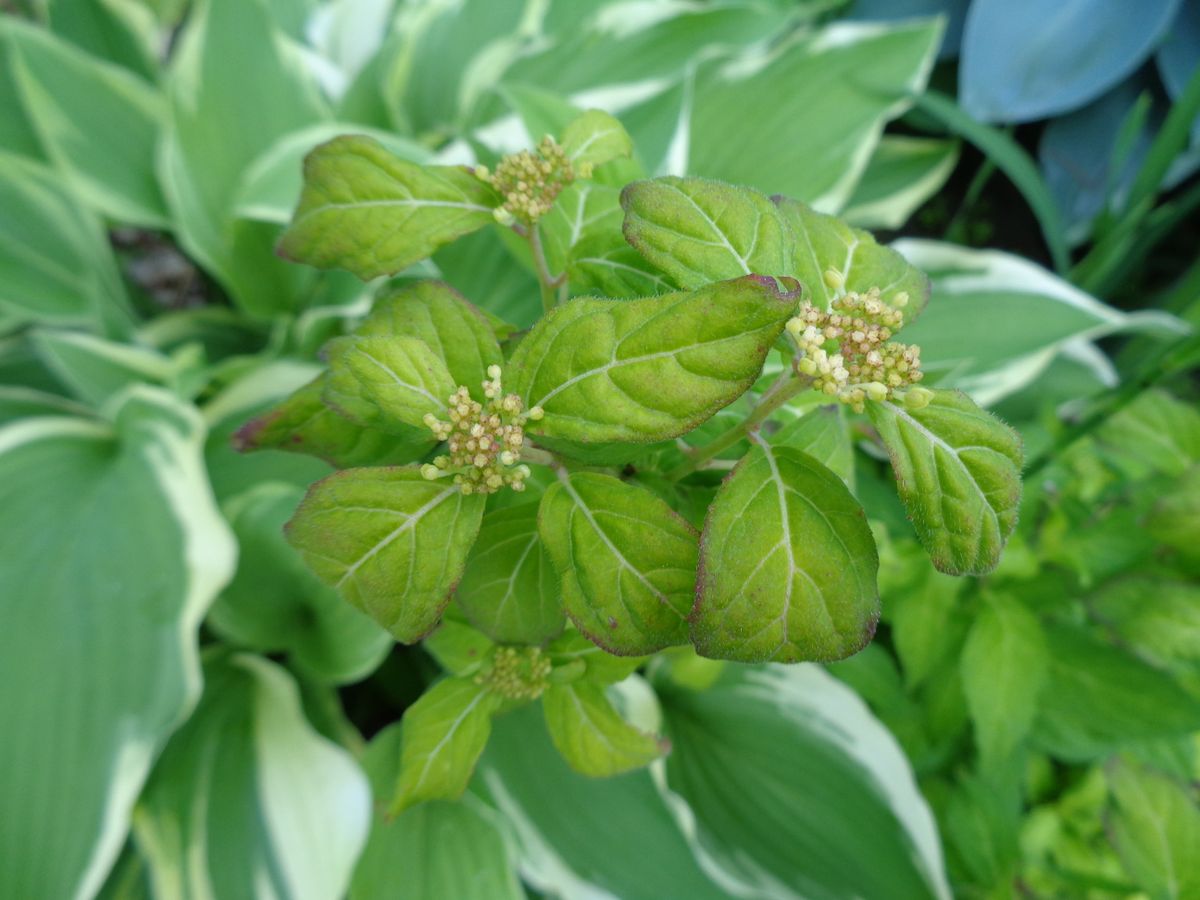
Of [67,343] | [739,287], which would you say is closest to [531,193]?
[739,287]

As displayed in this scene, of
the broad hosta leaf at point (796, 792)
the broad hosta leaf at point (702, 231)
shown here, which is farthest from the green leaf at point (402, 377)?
the broad hosta leaf at point (796, 792)

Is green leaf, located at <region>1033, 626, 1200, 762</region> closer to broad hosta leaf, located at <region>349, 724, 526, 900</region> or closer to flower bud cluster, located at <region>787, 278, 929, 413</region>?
broad hosta leaf, located at <region>349, 724, 526, 900</region>

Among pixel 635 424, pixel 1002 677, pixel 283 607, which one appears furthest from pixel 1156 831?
pixel 283 607

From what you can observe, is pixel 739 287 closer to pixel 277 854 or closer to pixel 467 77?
pixel 277 854

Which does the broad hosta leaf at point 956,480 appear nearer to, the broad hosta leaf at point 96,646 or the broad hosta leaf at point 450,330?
the broad hosta leaf at point 450,330

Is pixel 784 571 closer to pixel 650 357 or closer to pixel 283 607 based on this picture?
pixel 650 357

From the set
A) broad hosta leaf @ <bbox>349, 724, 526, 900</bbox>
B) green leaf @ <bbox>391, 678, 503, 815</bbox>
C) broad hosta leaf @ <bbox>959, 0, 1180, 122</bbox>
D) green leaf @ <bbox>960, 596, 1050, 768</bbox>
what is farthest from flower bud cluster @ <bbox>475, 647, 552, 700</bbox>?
broad hosta leaf @ <bbox>959, 0, 1180, 122</bbox>
